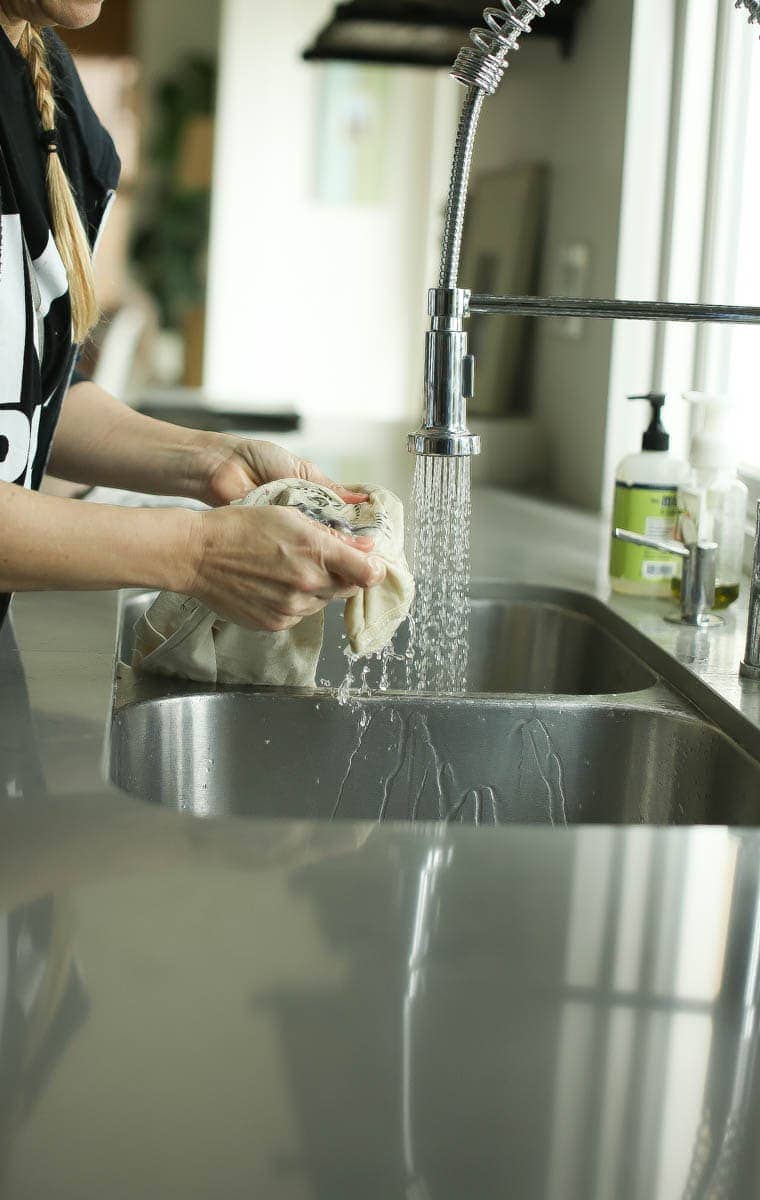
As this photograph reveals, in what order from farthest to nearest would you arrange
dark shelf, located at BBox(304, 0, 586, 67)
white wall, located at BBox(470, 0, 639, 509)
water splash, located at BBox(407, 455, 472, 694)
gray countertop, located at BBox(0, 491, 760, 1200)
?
dark shelf, located at BBox(304, 0, 586, 67) < white wall, located at BBox(470, 0, 639, 509) < water splash, located at BBox(407, 455, 472, 694) < gray countertop, located at BBox(0, 491, 760, 1200)

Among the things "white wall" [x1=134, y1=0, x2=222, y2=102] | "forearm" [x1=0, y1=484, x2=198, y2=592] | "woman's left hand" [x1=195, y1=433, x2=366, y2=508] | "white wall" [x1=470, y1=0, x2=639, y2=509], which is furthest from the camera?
"white wall" [x1=134, y1=0, x2=222, y2=102]

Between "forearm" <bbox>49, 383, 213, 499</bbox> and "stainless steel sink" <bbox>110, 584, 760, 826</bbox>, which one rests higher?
"forearm" <bbox>49, 383, 213, 499</bbox>

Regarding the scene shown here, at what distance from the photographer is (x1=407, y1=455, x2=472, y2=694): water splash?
0.99 m

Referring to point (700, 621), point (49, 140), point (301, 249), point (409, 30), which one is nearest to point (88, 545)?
point (49, 140)

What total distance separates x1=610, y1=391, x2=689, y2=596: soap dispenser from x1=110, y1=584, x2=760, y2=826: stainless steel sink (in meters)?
0.30

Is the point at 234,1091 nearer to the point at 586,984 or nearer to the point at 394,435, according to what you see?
the point at 586,984

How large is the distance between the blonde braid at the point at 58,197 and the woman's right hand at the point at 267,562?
0.31 meters

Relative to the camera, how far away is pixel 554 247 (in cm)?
227

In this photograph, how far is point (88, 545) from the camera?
87 cm

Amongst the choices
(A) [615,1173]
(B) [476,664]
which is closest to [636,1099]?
(A) [615,1173]

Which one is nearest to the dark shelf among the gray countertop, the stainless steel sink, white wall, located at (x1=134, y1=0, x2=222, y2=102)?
the stainless steel sink

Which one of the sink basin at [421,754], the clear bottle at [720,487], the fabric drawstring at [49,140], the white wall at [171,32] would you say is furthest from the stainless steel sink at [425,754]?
the white wall at [171,32]

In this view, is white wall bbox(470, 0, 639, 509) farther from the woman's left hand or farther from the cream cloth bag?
the cream cloth bag

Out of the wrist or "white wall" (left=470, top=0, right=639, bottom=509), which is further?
"white wall" (left=470, top=0, right=639, bottom=509)
